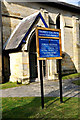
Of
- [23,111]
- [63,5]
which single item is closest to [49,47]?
[23,111]

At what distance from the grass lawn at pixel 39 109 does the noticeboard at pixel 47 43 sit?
6.08ft

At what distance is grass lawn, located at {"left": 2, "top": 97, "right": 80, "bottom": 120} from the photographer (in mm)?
4211

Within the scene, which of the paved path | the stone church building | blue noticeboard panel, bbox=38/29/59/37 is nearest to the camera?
blue noticeboard panel, bbox=38/29/59/37

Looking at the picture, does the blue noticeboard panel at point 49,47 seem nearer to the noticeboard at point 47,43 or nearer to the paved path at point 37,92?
the noticeboard at point 47,43

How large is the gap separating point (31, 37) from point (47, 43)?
4713 millimetres

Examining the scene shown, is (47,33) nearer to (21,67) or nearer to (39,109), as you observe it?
(39,109)

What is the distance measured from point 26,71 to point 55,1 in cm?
898

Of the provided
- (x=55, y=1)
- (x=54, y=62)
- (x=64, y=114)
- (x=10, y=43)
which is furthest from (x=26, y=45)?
(x=55, y=1)

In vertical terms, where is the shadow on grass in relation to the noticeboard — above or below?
below

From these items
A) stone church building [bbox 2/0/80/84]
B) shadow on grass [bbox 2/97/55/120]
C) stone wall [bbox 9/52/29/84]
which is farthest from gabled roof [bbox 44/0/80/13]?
shadow on grass [bbox 2/97/55/120]

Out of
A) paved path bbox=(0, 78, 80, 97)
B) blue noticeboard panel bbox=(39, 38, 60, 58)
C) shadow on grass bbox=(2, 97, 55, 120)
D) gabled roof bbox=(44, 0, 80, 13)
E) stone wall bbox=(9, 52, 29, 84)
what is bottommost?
shadow on grass bbox=(2, 97, 55, 120)

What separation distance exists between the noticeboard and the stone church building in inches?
165

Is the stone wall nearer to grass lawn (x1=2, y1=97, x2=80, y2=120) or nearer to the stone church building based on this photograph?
the stone church building

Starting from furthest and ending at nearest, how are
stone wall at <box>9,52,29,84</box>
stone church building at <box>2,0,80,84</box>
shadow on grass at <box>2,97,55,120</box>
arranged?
stone church building at <box>2,0,80,84</box>
stone wall at <box>9,52,29,84</box>
shadow on grass at <box>2,97,55,120</box>
